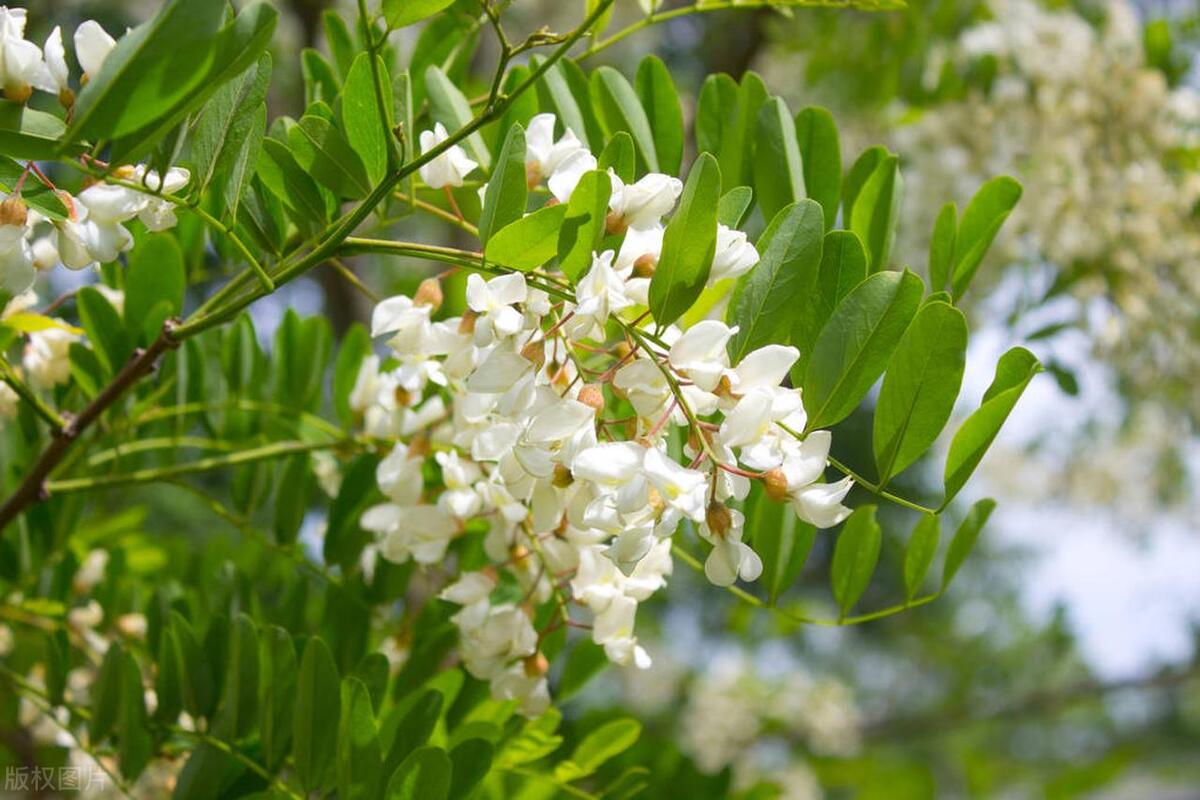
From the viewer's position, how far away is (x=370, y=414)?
0.65 m

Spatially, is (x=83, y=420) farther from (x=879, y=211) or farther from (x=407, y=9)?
(x=879, y=211)

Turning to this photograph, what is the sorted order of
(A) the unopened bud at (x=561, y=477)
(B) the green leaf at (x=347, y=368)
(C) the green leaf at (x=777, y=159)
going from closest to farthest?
(A) the unopened bud at (x=561, y=477) < (C) the green leaf at (x=777, y=159) < (B) the green leaf at (x=347, y=368)

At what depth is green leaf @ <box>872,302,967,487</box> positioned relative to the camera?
0.40m

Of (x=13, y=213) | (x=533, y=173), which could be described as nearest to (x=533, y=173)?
(x=533, y=173)

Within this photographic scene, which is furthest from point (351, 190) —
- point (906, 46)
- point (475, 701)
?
point (906, 46)

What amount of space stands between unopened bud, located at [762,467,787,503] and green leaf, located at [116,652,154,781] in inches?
15.0

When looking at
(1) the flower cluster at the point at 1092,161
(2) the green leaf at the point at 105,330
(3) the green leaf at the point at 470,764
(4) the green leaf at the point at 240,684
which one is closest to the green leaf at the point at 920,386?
(3) the green leaf at the point at 470,764

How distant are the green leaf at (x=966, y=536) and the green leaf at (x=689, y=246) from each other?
228 millimetres

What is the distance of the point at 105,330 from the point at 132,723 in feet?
0.71

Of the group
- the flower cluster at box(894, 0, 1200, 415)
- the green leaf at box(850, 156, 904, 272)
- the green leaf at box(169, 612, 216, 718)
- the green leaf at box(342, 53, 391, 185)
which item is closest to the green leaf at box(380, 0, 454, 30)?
the green leaf at box(342, 53, 391, 185)

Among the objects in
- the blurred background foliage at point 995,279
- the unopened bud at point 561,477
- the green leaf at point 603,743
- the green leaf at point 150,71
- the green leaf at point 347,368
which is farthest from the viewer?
the blurred background foliage at point 995,279

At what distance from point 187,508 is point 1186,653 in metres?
2.42

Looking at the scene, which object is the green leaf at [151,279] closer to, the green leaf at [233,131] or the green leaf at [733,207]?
the green leaf at [233,131]

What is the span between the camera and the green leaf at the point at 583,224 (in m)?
0.40
